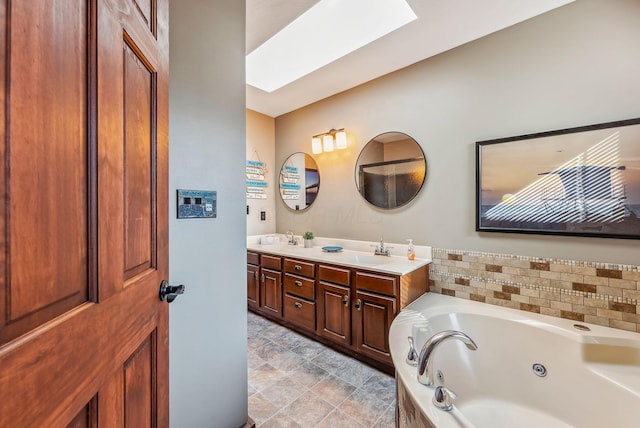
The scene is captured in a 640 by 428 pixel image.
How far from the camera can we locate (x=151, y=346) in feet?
2.86

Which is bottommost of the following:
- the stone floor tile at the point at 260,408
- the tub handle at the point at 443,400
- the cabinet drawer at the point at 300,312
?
the stone floor tile at the point at 260,408

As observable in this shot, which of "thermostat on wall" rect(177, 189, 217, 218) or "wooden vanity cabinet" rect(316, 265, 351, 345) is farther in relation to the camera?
"wooden vanity cabinet" rect(316, 265, 351, 345)

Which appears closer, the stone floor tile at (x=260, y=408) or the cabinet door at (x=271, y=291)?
the stone floor tile at (x=260, y=408)

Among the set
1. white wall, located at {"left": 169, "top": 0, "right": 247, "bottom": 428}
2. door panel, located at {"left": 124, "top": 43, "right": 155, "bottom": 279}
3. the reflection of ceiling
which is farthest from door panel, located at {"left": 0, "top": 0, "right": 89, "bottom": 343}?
the reflection of ceiling

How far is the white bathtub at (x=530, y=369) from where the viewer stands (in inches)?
53.2

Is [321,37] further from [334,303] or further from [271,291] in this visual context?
[271,291]

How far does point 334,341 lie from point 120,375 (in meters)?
1.96

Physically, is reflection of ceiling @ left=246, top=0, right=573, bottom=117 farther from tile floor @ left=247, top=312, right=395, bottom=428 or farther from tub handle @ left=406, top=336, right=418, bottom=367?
tile floor @ left=247, top=312, right=395, bottom=428

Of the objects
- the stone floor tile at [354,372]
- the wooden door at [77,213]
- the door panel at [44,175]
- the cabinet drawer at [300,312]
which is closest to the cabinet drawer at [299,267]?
the cabinet drawer at [300,312]

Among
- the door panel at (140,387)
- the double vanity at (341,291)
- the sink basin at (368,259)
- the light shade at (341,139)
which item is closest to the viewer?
the door panel at (140,387)

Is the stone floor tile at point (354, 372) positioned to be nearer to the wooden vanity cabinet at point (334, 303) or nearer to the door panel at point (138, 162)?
the wooden vanity cabinet at point (334, 303)

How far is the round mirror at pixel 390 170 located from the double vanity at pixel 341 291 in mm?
492

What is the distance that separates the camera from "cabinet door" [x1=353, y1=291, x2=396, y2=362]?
204 centimetres

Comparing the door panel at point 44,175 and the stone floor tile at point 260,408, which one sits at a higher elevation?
the door panel at point 44,175
